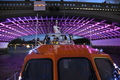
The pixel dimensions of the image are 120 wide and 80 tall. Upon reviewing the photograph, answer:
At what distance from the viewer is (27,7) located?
118 feet

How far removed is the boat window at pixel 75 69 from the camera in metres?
3.48

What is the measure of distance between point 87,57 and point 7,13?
34030 mm

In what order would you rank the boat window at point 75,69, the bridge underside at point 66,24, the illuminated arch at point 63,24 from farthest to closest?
the illuminated arch at point 63,24
the bridge underside at point 66,24
the boat window at point 75,69

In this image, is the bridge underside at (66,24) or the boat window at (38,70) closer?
the boat window at (38,70)

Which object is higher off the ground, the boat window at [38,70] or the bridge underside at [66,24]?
the bridge underside at [66,24]

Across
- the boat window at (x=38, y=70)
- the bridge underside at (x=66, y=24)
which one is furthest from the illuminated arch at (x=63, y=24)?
the boat window at (x=38, y=70)

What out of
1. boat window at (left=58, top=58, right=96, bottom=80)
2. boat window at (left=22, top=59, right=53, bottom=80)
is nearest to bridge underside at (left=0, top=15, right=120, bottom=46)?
boat window at (left=22, top=59, right=53, bottom=80)

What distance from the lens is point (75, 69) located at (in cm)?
370

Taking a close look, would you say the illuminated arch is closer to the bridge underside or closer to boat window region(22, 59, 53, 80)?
the bridge underside

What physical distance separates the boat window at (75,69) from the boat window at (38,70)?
9.3 inches

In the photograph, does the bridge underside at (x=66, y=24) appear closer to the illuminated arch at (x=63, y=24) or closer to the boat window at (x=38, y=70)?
the illuminated arch at (x=63, y=24)

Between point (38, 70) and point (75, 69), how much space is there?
834 mm

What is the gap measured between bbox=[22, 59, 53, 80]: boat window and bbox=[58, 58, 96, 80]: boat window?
0.78 ft

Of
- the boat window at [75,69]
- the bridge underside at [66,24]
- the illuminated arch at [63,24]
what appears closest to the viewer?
the boat window at [75,69]
